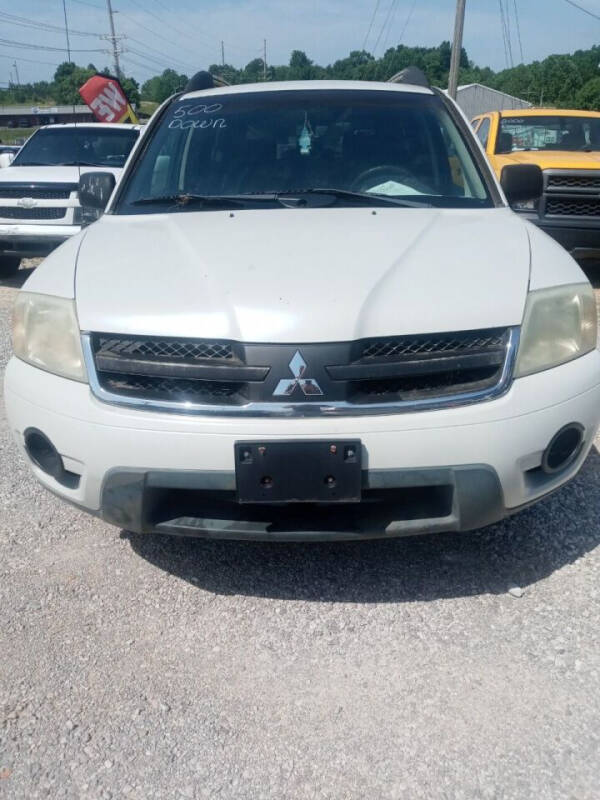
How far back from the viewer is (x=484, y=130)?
10.5 m

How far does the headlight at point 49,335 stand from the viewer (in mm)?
2607

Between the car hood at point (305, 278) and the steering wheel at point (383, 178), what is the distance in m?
0.56

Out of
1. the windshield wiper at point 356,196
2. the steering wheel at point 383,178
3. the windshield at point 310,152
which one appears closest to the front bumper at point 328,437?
the windshield wiper at point 356,196

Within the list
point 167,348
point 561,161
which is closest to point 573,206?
point 561,161

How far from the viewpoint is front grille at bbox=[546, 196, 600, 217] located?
836 centimetres

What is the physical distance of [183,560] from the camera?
309 centimetres

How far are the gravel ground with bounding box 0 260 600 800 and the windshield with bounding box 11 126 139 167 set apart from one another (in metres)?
7.23

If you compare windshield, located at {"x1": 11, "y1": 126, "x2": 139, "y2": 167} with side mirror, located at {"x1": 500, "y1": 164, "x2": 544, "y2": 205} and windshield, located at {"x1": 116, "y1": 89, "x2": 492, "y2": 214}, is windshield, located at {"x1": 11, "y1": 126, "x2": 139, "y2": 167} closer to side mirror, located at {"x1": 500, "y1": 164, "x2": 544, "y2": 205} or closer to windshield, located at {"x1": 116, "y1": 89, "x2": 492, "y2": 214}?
windshield, located at {"x1": 116, "y1": 89, "x2": 492, "y2": 214}

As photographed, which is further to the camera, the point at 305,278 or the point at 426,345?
the point at 305,278

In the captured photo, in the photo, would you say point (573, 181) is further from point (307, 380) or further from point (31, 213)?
point (307, 380)

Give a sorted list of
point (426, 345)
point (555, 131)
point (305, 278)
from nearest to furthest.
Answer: point (426, 345)
point (305, 278)
point (555, 131)

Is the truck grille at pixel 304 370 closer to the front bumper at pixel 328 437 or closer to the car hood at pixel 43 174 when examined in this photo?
the front bumper at pixel 328 437

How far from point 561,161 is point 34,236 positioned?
5.49m

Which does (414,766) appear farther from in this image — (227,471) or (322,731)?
(227,471)
